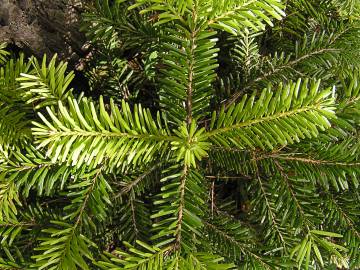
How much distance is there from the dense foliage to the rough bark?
0.10 m

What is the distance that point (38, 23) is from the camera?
1.08m

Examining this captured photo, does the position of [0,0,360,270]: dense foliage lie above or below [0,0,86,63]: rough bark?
below

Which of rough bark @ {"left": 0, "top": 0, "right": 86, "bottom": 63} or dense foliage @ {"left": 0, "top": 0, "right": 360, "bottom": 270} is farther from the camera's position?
rough bark @ {"left": 0, "top": 0, "right": 86, "bottom": 63}

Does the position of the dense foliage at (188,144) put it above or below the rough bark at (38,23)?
below

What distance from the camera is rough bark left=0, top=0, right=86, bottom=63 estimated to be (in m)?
1.06

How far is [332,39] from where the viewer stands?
999 mm

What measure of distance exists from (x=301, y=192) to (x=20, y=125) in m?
0.61

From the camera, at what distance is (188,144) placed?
2.30ft

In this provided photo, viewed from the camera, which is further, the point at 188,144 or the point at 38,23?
the point at 38,23

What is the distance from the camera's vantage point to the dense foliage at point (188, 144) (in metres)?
A: 0.66

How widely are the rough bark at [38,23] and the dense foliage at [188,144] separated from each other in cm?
10

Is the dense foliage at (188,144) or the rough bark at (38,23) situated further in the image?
the rough bark at (38,23)

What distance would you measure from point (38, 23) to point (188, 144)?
2.05ft

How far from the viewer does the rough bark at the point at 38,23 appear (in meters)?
1.06
